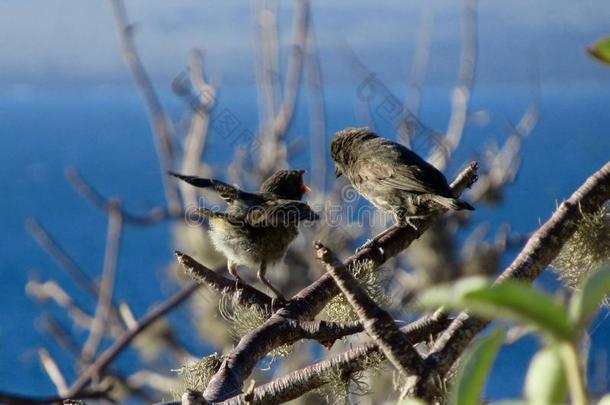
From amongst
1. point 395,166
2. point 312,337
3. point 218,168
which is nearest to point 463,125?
point 218,168

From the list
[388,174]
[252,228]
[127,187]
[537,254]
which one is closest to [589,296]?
[537,254]

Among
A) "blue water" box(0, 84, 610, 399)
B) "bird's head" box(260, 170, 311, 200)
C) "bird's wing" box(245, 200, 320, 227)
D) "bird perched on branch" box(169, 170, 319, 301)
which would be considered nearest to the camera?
"bird's wing" box(245, 200, 320, 227)

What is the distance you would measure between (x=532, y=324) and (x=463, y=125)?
18.6 feet

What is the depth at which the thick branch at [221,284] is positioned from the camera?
1825mm

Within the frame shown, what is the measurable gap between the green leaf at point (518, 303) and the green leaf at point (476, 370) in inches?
2.8

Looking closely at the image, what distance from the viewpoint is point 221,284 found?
1.86 metres

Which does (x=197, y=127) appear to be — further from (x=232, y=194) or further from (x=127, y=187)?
(x=127, y=187)

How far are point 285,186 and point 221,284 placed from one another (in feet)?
3.95

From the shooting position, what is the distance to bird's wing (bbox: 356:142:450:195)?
3244 millimetres

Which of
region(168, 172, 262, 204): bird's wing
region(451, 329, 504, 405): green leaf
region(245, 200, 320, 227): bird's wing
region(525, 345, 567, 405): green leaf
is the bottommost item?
region(525, 345, 567, 405): green leaf

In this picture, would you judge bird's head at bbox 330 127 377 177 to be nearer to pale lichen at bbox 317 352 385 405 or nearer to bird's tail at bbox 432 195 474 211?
bird's tail at bbox 432 195 474 211

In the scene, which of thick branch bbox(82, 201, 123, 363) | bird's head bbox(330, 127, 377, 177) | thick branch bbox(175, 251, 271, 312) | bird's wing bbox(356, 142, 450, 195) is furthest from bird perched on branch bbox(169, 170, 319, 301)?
thick branch bbox(82, 201, 123, 363)

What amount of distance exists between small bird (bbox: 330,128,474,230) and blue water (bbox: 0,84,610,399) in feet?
2.15

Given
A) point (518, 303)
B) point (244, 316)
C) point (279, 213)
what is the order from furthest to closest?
point (279, 213), point (244, 316), point (518, 303)
